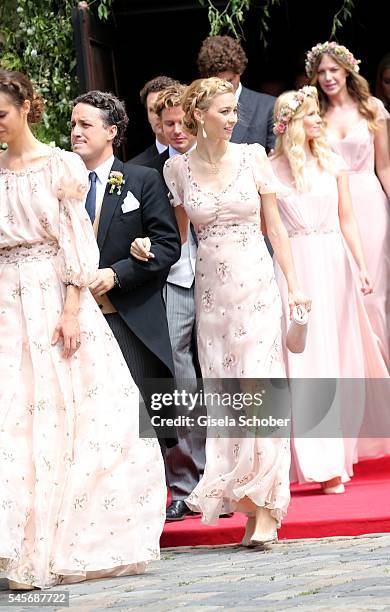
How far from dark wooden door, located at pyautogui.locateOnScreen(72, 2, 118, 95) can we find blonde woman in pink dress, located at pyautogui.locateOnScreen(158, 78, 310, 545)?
2.37 metres

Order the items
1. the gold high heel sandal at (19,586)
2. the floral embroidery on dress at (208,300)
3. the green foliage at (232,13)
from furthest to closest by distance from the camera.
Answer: the green foliage at (232,13) → the floral embroidery on dress at (208,300) → the gold high heel sandal at (19,586)

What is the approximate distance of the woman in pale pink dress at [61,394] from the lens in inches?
241

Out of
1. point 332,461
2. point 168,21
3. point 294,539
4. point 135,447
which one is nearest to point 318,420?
point 332,461

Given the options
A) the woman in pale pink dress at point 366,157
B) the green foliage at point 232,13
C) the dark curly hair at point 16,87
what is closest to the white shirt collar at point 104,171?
the dark curly hair at point 16,87

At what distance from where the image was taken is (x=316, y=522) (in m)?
7.18

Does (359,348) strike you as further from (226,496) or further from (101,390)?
(101,390)

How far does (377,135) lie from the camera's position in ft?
30.2


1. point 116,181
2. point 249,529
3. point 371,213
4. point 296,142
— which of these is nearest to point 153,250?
point 116,181

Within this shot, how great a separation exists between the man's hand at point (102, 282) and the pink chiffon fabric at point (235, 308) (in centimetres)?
49

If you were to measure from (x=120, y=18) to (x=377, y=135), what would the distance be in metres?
2.28

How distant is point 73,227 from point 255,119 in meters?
2.68

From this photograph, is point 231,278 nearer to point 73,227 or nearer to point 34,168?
point 73,227

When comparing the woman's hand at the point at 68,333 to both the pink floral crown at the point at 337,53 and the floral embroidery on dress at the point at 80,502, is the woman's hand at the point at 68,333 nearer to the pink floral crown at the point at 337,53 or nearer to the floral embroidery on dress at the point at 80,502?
the floral embroidery on dress at the point at 80,502

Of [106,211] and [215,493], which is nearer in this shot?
[215,493]
